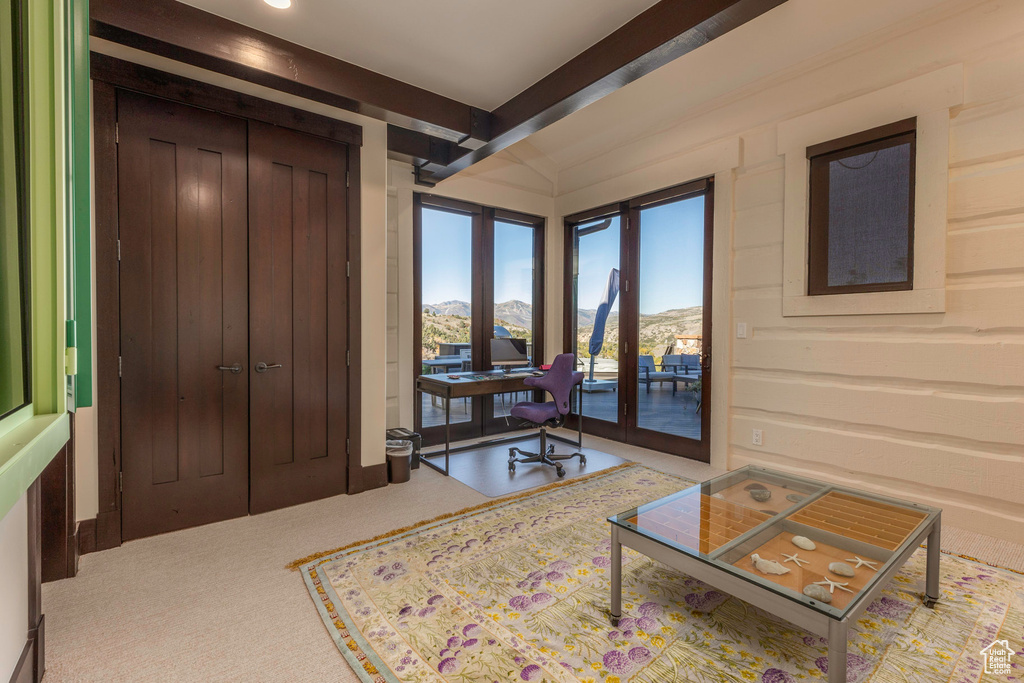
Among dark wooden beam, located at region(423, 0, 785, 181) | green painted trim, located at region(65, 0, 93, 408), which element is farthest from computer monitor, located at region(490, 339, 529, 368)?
green painted trim, located at region(65, 0, 93, 408)

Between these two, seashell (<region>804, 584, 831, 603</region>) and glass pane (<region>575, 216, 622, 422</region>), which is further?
glass pane (<region>575, 216, 622, 422</region>)

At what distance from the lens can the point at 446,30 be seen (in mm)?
2684

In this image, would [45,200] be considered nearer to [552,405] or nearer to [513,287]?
[552,405]

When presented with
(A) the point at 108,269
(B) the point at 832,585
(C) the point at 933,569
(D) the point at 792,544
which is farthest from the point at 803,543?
(A) the point at 108,269

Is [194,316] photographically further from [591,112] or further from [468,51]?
[591,112]

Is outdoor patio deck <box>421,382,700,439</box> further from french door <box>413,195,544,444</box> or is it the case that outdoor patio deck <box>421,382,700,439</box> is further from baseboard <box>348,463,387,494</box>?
baseboard <box>348,463,387,494</box>

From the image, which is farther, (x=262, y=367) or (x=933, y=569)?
(x=262, y=367)

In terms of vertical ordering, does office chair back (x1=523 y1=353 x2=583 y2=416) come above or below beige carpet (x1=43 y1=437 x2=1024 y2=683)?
above

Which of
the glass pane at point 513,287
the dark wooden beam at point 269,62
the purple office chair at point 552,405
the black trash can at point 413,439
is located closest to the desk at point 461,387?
the black trash can at point 413,439

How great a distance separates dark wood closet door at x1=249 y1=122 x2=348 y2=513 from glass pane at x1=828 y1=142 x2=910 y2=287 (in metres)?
3.46

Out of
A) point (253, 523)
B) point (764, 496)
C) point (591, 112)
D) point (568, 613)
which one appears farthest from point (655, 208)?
point (253, 523)

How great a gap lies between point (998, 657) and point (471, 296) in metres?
4.28

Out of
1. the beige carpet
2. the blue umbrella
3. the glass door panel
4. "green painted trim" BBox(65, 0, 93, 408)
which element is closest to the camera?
"green painted trim" BBox(65, 0, 93, 408)

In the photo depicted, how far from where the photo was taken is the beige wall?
8.48ft
